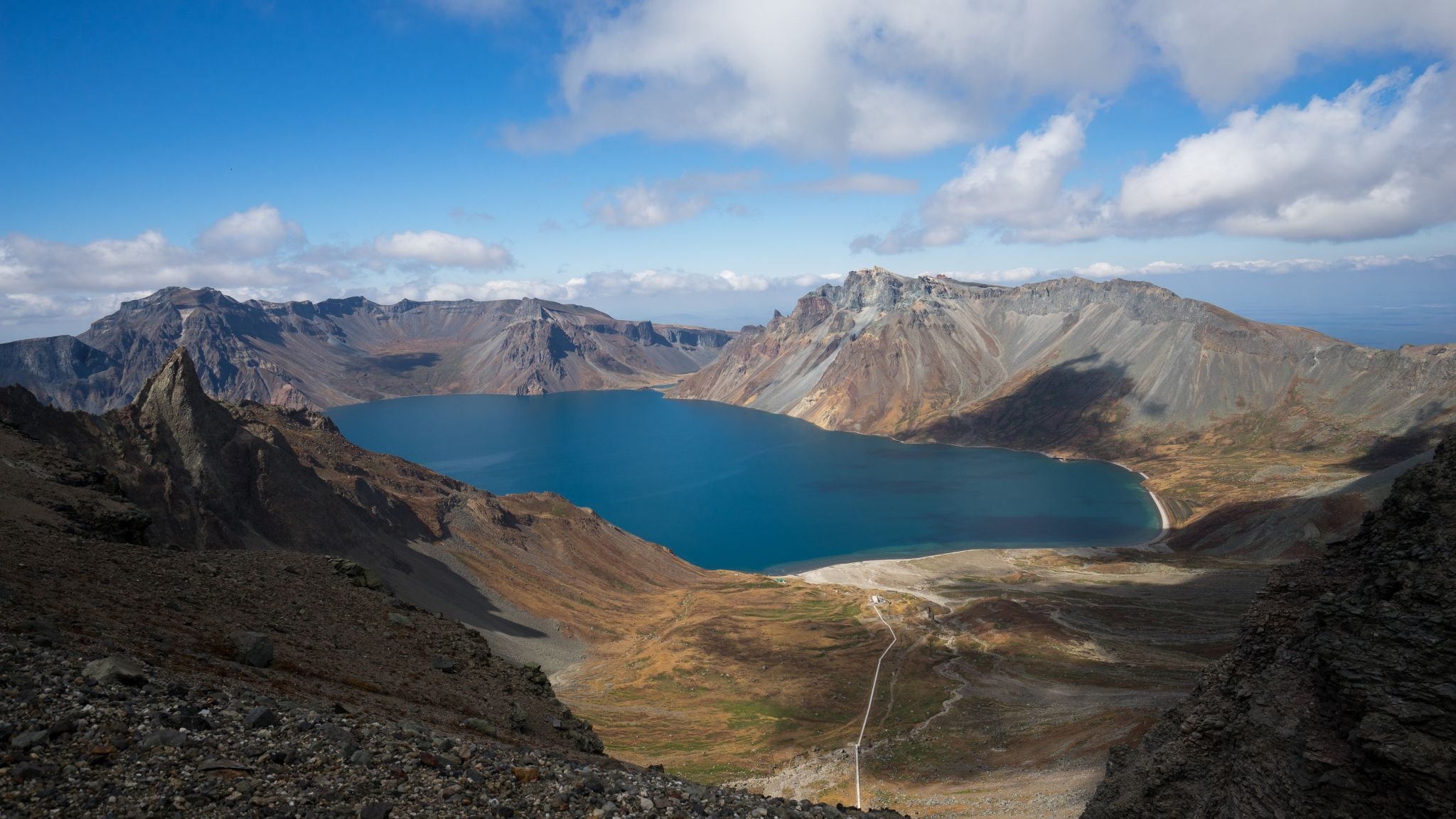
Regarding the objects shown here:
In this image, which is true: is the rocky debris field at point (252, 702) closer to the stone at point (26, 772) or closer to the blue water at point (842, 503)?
the stone at point (26, 772)

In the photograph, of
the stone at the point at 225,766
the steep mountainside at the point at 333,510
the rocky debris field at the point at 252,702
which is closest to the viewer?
the rocky debris field at the point at 252,702

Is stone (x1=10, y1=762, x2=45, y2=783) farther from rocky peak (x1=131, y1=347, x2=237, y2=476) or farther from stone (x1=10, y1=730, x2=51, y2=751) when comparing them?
rocky peak (x1=131, y1=347, x2=237, y2=476)

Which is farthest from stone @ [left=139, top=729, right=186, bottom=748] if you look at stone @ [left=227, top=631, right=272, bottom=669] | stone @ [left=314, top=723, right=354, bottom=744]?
stone @ [left=227, top=631, right=272, bottom=669]

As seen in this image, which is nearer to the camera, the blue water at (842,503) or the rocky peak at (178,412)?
the rocky peak at (178,412)

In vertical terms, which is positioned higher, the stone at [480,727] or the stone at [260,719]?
the stone at [260,719]

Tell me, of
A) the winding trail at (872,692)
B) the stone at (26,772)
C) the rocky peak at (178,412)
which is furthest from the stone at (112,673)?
the rocky peak at (178,412)

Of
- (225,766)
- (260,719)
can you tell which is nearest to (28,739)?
(225,766)

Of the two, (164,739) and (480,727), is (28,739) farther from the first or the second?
(480,727)
